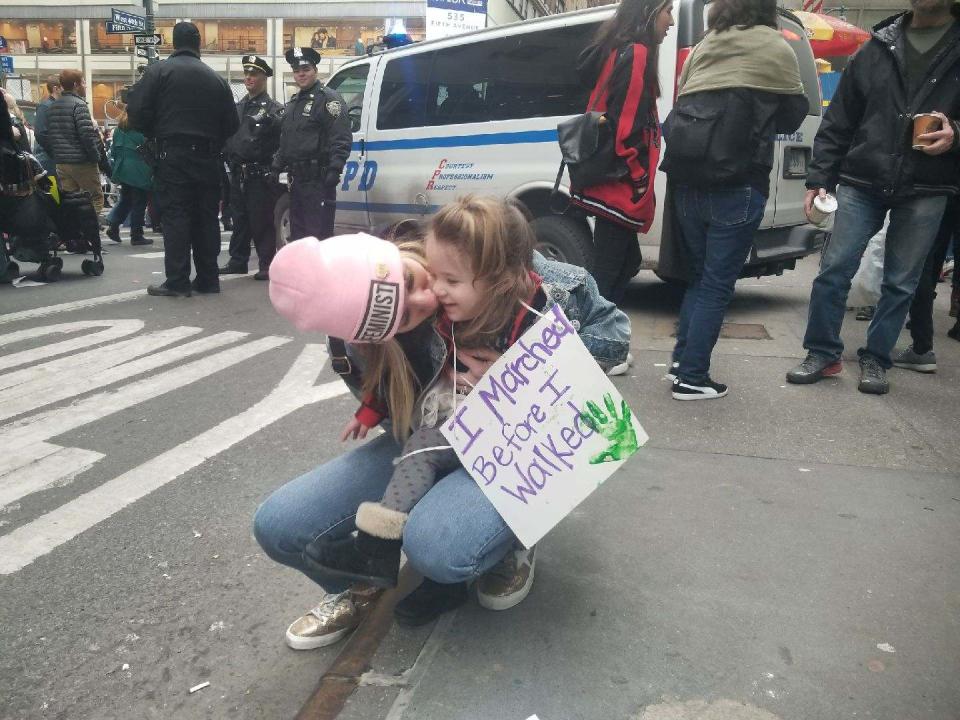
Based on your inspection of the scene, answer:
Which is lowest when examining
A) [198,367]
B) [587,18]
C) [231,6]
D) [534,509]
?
[198,367]

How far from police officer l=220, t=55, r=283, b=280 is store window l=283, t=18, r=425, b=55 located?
3116 centimetres

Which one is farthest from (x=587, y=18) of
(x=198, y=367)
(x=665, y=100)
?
(x=198, y=367)

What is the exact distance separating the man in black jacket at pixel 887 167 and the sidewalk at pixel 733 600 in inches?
26.8

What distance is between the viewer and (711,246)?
3.65 m

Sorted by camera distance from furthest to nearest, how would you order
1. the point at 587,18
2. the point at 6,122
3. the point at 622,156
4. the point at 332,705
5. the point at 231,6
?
the point at 231,6 → the point at 6,122 → the point at 587,18 → the point at 622,156 → the point at 332,705

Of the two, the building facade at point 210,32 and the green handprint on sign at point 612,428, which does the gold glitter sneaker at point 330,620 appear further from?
the building facade at point 210,32

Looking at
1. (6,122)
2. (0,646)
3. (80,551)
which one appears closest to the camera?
(0,646)

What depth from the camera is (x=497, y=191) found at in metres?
5.61

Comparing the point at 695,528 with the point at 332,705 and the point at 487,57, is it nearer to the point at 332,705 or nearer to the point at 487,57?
the point at 332,705

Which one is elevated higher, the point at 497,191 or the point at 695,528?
the point at 497,191

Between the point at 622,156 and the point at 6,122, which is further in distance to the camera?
the point at 6,122

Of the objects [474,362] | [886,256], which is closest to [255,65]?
[886,256]

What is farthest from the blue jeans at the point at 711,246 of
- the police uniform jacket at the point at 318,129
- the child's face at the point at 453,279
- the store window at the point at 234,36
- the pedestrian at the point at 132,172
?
the store window at the point at 234,36

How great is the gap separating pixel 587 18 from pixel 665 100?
0.84 m
